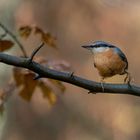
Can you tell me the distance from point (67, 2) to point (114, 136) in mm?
949

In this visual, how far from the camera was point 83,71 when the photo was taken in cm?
428

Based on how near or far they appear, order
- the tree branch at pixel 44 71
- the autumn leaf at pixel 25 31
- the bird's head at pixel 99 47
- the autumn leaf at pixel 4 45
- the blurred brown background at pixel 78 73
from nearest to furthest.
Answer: the tree branch at pixel 44 71, the bird's head at pixel 99 47, the autumn leaf at pixel 4 45, the autumn leaf at pixel 25 31, the blurred brown background at pixel 78 73

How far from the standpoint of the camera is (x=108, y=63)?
1.46m

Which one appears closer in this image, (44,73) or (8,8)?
(44,73)

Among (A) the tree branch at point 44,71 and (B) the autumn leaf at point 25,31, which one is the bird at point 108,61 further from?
(B) the autumn leaf at point 25,31

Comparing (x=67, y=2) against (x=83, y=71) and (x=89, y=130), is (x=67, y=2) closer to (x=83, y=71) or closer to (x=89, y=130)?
(x=83, y=71)

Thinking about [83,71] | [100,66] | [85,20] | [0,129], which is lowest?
[0,129]

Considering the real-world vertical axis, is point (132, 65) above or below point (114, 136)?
above

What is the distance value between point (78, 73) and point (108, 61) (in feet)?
9.13

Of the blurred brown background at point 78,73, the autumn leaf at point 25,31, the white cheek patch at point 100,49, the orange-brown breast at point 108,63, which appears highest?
the white cheek patch at point 100,49

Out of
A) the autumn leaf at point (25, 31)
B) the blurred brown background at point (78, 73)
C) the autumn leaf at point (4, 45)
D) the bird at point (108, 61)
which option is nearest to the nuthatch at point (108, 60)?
the bird at point (108, 61)

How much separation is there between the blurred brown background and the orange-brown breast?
2758 mm

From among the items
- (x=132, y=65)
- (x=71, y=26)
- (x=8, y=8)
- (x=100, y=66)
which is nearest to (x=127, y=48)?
(x=132, y=65)

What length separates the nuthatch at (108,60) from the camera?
1.45 metres
